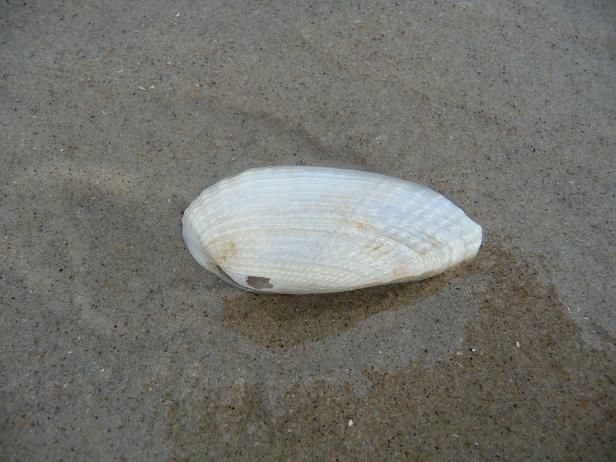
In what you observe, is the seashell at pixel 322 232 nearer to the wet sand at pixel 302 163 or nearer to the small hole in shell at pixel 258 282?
the small hole in shell at pixel 258 282

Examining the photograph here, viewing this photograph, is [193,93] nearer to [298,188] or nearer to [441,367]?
[298,188]

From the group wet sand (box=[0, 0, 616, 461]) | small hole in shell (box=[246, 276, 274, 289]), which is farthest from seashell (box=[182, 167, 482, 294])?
wet sand (box=[0, 0, 616, 461])

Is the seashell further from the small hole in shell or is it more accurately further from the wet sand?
the wet sand

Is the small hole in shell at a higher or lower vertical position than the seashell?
lower

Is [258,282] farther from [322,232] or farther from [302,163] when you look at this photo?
[302,163]

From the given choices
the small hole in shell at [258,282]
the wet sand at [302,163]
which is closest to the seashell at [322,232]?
the small hole in shell at [258,282]

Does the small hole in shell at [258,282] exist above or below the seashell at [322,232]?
below

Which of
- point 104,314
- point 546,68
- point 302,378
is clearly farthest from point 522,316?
point 104,314

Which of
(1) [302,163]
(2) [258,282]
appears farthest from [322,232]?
(1) [302,163]
